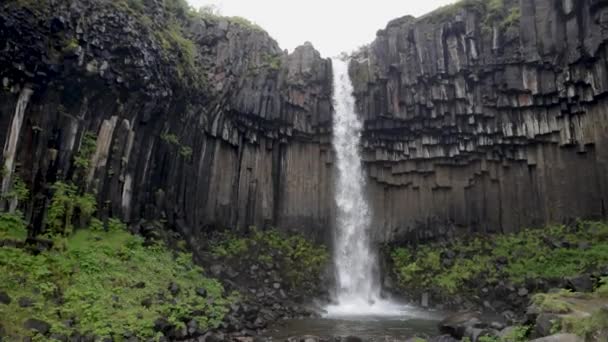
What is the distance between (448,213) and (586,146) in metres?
8.23

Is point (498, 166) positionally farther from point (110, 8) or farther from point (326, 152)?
point (110, 8)

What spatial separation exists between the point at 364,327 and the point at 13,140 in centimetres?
1401

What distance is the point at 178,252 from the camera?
59.3ft

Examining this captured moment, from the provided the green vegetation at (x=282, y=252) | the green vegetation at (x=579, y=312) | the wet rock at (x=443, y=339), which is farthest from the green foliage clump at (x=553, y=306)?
the green vegetation at (x=282, y=252)

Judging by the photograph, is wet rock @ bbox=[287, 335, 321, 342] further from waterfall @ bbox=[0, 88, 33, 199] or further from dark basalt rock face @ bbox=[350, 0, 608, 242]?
dark basalt rock face @ bbox=[350, 0, 608, 242]

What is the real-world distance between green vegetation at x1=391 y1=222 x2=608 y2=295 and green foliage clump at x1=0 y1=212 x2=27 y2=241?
18582 mm

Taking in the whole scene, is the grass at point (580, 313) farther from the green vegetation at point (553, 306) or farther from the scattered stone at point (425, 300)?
the scattered stone at point (425, 300)

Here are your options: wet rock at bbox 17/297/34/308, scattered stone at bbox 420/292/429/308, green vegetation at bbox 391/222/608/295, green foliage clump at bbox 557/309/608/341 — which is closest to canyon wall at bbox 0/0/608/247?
green vegetation at bbox 391/222/608/295

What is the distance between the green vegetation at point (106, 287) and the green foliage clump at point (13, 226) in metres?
0.04

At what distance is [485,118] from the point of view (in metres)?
25.2

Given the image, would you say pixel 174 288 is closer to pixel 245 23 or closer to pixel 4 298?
pixel 4 298

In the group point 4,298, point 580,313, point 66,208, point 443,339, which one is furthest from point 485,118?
point 4,298

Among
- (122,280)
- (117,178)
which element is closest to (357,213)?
(117,178)

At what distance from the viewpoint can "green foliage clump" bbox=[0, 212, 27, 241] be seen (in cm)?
1332
